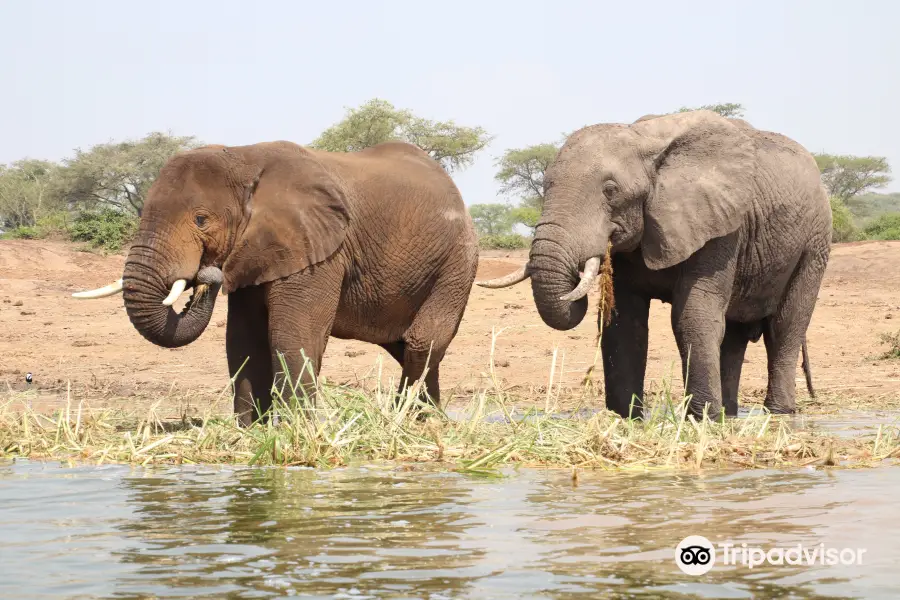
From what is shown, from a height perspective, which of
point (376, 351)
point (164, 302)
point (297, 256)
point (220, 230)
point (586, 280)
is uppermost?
point (220, 230)

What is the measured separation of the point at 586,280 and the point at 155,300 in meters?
2.47

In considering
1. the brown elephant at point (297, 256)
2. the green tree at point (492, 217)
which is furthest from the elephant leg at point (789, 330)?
the green tree at point (492, 217)

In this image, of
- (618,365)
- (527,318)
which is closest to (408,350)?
(618,365)

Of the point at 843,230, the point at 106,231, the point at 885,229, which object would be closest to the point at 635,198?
the point at 106,231

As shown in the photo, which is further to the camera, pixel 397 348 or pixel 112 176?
pixel 112 176

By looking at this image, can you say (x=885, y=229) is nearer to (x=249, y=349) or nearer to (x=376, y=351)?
(x=376, y=351)

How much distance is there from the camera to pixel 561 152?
27.0 feet

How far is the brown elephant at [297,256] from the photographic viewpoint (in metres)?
7.48

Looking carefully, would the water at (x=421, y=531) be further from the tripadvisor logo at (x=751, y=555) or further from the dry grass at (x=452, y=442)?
the dry grass at (x=452, y=442)

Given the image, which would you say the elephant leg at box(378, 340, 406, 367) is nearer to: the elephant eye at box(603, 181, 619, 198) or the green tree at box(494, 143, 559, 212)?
the elephant eye at box(603, 181, 619, 198)

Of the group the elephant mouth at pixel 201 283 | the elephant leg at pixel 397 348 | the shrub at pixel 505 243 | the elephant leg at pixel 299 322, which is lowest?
the elephant leg at pixel 397 348

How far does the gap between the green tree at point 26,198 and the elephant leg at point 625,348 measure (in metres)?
29.1

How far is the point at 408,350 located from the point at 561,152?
1.67 metres

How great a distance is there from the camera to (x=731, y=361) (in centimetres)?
959
